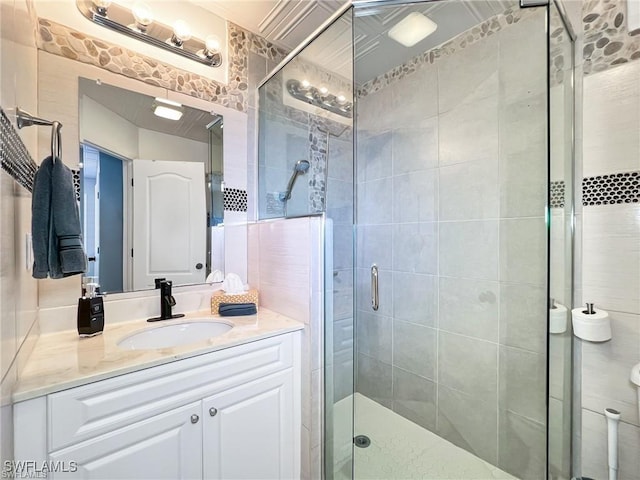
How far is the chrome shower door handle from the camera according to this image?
195cm

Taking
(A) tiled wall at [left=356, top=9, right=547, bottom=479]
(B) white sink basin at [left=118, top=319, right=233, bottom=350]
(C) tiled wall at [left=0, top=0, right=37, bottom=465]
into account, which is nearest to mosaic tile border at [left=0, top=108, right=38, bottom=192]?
(C) tiled wall at [left=0, top=0, right=37, bottom=465]

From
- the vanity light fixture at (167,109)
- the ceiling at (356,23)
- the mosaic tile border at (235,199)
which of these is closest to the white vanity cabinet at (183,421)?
the mosaic tile border at (235,199)

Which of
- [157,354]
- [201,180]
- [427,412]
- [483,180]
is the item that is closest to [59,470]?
[157,354]

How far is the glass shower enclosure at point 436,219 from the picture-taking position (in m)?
1.28

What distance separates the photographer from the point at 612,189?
1.11 m

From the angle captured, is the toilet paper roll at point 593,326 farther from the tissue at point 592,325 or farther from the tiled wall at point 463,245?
the tiled wall at point 463,245

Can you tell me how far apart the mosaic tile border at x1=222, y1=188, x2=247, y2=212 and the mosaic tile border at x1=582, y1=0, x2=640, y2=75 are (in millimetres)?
1702

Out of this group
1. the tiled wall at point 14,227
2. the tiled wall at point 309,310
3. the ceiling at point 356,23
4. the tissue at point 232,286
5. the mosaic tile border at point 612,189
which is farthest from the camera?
the tissue at point 232,286

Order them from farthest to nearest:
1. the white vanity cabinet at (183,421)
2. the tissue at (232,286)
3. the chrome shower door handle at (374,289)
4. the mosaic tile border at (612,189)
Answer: the chrome shower door handle at (374,289)
the tissue at (232,286)
the mosaic tile border at (612,189)
the white vanity cabinet at (183,421)

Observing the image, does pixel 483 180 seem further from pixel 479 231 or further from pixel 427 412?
pixel 427 412

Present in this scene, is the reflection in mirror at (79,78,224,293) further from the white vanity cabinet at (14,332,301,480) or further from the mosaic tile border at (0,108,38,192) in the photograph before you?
the white vanity cabinet at (14,332,301,480)

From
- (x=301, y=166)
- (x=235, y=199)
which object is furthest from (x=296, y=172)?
(x=235, y=199)

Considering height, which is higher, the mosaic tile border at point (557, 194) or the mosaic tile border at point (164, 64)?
the mosaic tile border at point (164, 64)

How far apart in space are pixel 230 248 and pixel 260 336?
0.67 meters
